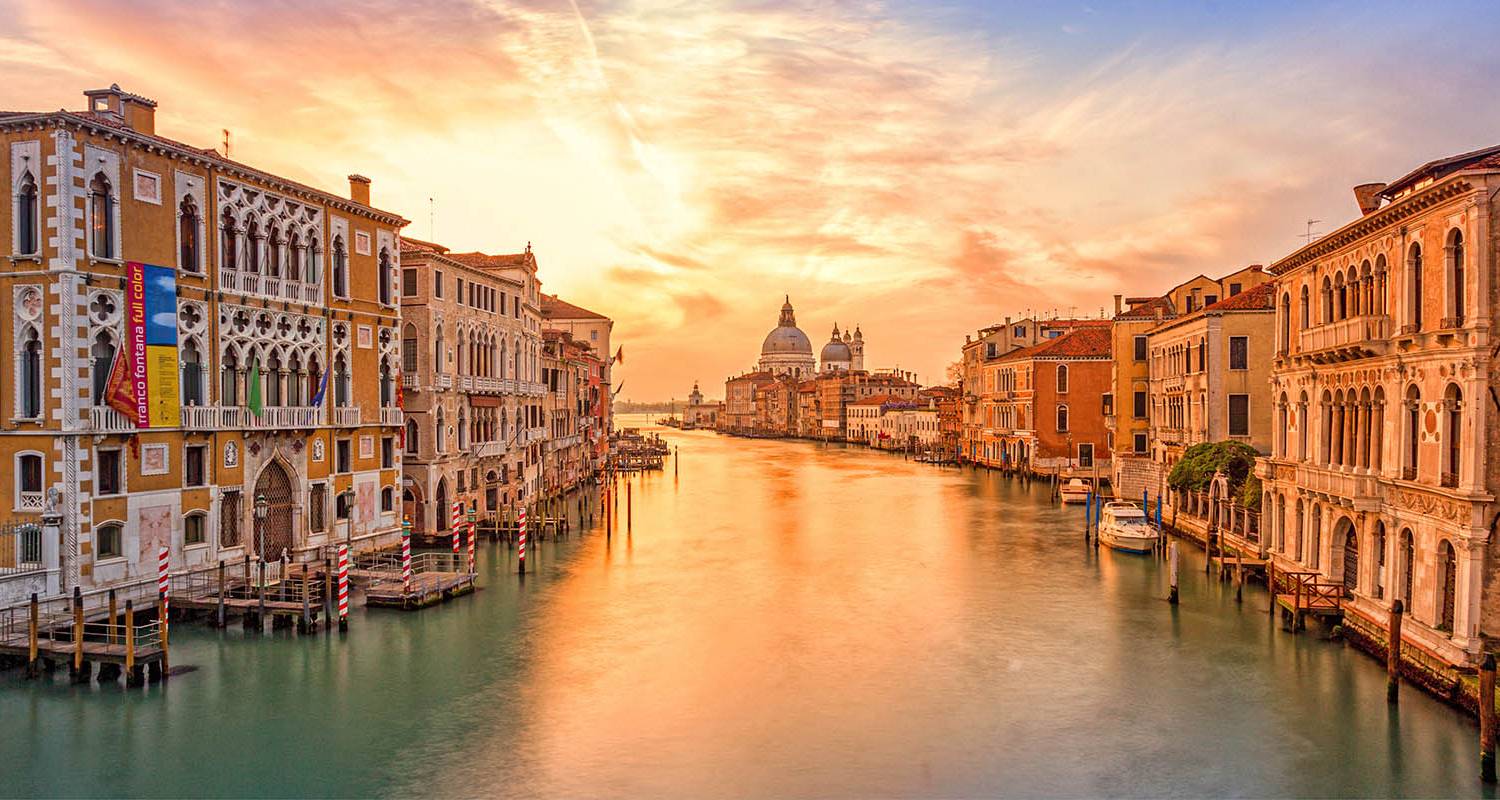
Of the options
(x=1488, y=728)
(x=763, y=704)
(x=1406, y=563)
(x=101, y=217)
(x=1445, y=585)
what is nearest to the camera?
(x=1488, y=728)

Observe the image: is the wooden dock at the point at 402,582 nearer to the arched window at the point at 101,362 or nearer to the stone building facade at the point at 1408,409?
the arched window at the point at 101,362

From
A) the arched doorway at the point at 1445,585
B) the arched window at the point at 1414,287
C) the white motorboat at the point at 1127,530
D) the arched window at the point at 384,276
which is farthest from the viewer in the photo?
the white motorboat at the point at 1127,530

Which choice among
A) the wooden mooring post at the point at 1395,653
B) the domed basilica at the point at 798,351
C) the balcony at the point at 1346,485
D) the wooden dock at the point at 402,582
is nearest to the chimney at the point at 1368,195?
the balcony at the point at 1346,485

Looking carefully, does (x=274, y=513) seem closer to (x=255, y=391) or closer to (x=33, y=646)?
(x=255, y=391)

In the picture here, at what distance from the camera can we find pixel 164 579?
16.1m

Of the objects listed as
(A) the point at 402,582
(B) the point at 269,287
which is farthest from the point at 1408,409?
(B) the point at 269,287

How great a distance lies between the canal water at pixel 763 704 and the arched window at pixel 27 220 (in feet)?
23.5

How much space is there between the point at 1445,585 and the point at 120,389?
21.1 metres

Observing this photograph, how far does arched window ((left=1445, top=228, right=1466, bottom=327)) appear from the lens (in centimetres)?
1338

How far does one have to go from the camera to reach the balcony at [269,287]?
19.7 metres

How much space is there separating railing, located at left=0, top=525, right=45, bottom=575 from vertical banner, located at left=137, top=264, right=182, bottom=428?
2.57m

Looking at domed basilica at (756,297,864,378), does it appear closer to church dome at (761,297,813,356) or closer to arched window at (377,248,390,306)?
church dome at (761,297,813,356)

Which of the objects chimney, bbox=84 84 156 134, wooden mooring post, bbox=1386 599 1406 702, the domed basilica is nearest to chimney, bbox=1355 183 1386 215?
wooden mooring post, bbox=1386 599 1406 702

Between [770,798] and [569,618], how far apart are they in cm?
970
